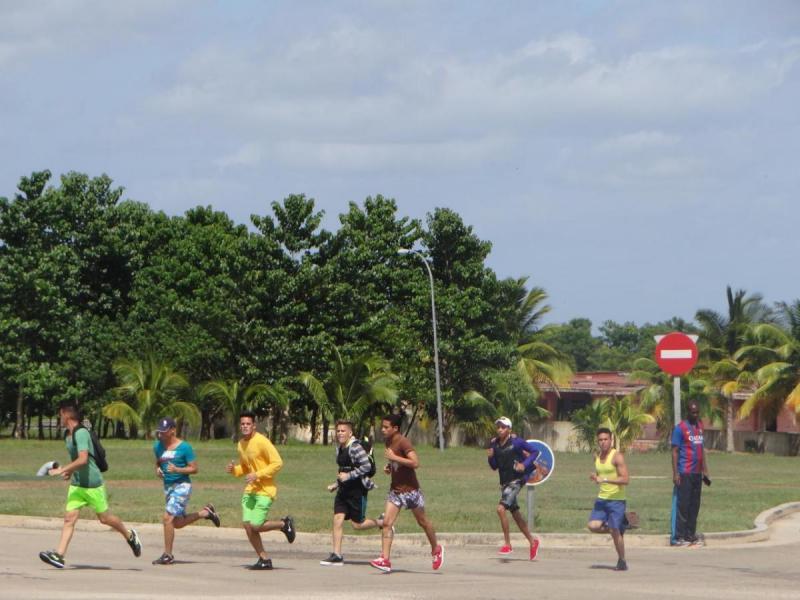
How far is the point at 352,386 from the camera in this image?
51.5 m

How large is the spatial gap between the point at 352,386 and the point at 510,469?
1382 inches

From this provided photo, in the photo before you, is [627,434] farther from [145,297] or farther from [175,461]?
[175,461]

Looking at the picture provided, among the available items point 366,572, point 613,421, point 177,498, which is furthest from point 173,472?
point 613,421

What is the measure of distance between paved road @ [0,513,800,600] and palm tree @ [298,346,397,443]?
3201 centimetres

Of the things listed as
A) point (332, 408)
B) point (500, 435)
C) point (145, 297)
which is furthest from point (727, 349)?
point (500, 435)

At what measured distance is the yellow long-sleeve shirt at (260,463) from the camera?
1448 centimetres

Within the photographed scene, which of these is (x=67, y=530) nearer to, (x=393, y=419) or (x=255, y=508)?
(x=255, y=508)

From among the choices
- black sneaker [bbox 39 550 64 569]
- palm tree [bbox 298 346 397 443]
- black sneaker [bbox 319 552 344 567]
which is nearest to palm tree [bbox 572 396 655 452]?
palm tree [bbox 298 346 397 443]

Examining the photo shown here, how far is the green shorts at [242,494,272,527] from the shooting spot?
47.3ft

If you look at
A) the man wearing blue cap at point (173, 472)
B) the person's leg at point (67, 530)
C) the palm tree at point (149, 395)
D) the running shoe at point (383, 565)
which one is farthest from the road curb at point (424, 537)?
the palm tree at point (149, 395)

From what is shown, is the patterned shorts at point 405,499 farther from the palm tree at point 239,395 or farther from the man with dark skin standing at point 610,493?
the palm tree at point 239,395

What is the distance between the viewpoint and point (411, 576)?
14.5m

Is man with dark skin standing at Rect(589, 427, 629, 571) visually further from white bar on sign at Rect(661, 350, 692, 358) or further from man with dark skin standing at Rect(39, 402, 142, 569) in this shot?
→ man with dark skin standing at Rect(39, 402, 142, 569)

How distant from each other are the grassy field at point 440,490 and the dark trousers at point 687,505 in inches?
40.6
